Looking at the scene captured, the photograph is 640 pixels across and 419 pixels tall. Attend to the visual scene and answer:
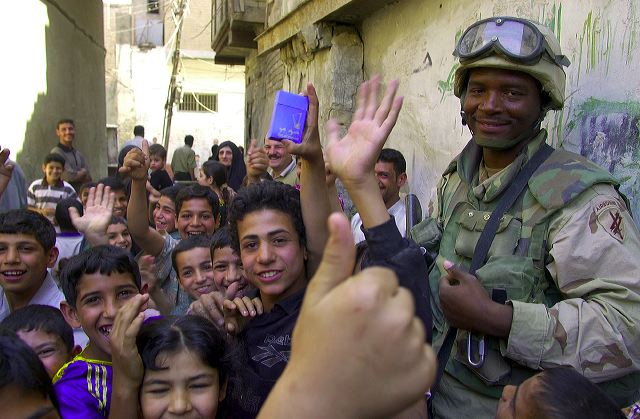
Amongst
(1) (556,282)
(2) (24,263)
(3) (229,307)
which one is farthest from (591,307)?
(2) (24,263)

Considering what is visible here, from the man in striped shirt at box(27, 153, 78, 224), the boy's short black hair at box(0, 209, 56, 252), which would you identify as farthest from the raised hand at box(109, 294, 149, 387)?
the man in striped shirt at box(27, 153, 78, 224)

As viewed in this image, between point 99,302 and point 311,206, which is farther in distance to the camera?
point 99,302

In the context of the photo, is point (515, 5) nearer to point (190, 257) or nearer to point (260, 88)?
point (190, 257)

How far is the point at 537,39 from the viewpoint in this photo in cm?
187

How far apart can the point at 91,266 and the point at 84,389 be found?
0.54 m

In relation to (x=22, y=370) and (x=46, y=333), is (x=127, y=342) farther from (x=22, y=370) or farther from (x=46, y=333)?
(x=46, y=333)

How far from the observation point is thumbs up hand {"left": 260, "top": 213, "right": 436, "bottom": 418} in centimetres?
65

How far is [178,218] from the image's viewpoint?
140 inches

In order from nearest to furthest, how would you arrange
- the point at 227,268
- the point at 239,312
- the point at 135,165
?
1. the point at 239,312
2. the point at 227,268
3. the point at 135,165

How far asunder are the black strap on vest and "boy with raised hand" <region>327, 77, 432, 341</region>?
513 millimetres

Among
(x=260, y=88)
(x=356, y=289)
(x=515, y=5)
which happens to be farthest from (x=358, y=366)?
(x=260, y=88)

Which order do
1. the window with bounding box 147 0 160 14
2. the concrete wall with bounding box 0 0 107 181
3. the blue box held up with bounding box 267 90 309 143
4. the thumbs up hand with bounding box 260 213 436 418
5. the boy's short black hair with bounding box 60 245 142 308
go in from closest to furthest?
1. the thumbs up hand with bounding box 260 213 436 418
2. the boy's short black hair with bounding box 60 245 142 308
3. the blue box held up with bounding box 267 90 309 143
4. the concrete wall with bounding box 0 0 107 181
5. the window with bounding box 147 0 160 14

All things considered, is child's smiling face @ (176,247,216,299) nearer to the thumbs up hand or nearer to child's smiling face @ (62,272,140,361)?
child's smiling face @ (62,272,140,361)

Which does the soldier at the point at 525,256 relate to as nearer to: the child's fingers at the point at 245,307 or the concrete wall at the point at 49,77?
the child's fingers at the point at 245,307
